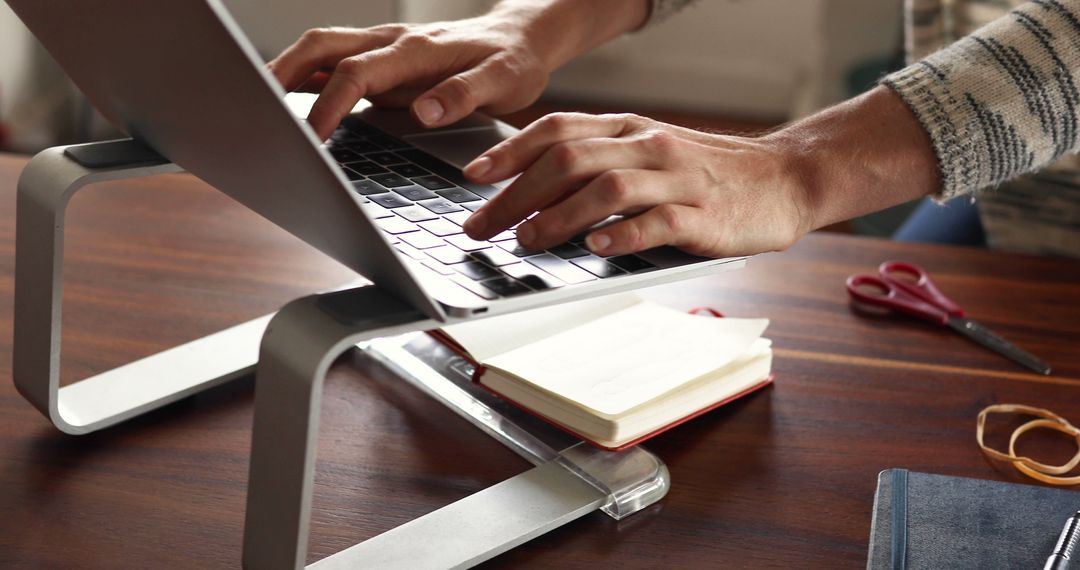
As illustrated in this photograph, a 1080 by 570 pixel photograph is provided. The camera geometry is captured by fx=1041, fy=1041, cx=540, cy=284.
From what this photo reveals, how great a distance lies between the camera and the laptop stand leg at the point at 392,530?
50cm

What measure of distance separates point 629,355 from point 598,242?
175mm

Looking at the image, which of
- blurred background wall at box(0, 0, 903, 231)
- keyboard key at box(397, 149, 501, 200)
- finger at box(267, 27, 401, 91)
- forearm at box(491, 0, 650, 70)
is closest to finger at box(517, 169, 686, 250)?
keyboard key at box(397, 149, 501, 200)

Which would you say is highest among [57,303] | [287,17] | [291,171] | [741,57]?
[291,171]

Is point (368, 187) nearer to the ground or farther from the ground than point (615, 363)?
farther from the ground

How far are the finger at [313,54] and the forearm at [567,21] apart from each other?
213 mm

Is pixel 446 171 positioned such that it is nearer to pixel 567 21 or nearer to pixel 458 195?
pixel 458 195

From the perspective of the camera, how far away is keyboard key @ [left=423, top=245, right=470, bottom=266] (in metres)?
0.58

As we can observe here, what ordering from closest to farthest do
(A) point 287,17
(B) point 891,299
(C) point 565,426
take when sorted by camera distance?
(C) point 565,426 → (B) point 891,299 → (A) point 287,17

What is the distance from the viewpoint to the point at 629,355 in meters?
0.76

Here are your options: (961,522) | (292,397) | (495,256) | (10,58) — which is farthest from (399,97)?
(10,58)

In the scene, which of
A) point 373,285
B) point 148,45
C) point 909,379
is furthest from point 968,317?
point 148,45

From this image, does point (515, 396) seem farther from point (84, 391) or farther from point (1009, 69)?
point (1009, 69)

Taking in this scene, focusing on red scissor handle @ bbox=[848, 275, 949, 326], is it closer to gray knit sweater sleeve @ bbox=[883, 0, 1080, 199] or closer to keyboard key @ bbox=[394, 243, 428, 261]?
gray knit sweater sleeve @ bbox=[883, 0, 1080, 199]

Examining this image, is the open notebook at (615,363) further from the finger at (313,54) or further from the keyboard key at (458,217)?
the finger at (313,54)
